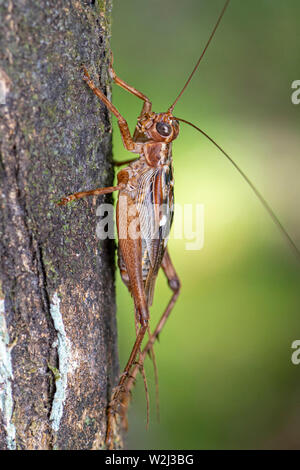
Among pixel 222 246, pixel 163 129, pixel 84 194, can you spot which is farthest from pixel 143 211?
pixel 222 246

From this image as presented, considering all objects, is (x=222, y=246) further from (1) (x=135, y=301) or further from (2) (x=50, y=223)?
(2) (x=50, y=223)

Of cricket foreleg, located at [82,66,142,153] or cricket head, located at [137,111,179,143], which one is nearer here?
cricket foreleg, located at [82,66,142,153]

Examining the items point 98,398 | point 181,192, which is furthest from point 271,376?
point 98,398

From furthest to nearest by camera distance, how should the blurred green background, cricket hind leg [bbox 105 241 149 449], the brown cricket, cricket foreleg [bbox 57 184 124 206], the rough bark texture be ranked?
the blurred green background < the brown cricket < cricket hind leg [bbox 105 241 149 449] < cricket foreleg [bbox 57 184 124 206] < the rough bark texture

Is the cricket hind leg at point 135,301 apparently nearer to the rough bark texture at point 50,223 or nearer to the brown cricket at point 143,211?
the brown cricket at point 143,211

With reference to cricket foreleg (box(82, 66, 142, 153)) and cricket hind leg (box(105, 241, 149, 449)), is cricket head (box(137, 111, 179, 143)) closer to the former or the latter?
cricket foreleg (box(82, 66, 142, 153))

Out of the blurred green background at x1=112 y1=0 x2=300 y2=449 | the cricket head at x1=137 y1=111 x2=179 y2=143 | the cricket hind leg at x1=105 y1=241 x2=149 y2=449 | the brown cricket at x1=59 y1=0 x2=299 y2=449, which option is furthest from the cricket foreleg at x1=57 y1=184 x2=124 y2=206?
the blurred green background at x1=112 y1=0 x2=300 y2=449

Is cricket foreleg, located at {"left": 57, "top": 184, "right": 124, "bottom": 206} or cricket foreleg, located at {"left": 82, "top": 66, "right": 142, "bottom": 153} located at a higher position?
cricket foreleg, located at {"left": 82, "top": 66, "right": 142, "bottom": 153}

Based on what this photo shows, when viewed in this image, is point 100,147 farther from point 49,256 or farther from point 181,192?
point 181,192
